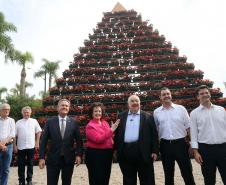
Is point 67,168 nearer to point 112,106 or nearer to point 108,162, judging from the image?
point 108,162

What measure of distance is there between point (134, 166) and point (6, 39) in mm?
22531

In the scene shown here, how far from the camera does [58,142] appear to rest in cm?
514

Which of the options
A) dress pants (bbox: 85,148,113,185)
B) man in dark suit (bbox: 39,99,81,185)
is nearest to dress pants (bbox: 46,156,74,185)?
man in dark suit (bbox: 39,99,81,185)

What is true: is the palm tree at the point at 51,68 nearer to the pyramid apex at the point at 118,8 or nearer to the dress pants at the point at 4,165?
the pyramid apex at the point at 118,8

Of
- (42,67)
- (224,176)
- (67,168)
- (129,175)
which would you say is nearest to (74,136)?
(67,168)

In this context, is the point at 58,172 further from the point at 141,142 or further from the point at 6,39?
the point at 6,39

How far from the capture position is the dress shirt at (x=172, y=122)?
529cm

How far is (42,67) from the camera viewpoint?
141 feet

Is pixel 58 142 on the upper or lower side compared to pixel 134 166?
upper

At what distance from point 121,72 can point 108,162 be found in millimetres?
15573

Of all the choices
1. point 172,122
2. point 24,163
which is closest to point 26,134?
point 24,163

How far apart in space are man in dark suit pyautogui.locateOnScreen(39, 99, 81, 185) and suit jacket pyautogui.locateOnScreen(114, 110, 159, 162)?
809mm

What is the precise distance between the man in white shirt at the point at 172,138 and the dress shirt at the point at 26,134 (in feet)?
11.8

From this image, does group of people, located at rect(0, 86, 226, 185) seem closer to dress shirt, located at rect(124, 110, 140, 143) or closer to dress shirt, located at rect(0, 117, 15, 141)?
dress shirt, located at rect(124, 110, 140, 143)
